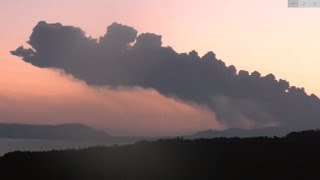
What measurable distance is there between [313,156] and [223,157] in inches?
244

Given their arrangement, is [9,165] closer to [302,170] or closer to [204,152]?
[204,152]

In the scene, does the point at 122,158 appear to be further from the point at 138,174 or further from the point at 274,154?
the point at 274,154

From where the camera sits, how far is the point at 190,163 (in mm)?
37719

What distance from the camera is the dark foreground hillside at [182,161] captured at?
3538 centimetres

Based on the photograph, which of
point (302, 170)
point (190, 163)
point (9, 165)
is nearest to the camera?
point (302, 170)

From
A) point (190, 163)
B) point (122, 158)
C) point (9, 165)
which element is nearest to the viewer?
point (190, 163)

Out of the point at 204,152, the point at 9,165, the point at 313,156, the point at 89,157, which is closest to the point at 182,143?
the point at 204,152

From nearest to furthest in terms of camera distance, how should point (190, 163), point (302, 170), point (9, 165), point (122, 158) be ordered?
1. point (302, 170)
2. point (190, 163)
3. point (122, 158)
4. point (9, 165)

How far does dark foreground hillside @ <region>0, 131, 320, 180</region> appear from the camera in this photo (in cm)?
3538

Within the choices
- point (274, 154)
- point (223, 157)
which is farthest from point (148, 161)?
point (274, 154)

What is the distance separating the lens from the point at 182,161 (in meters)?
38.3

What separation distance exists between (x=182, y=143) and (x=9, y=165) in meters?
14.4

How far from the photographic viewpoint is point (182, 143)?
43.1 m

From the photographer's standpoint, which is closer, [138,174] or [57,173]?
[138,174]
